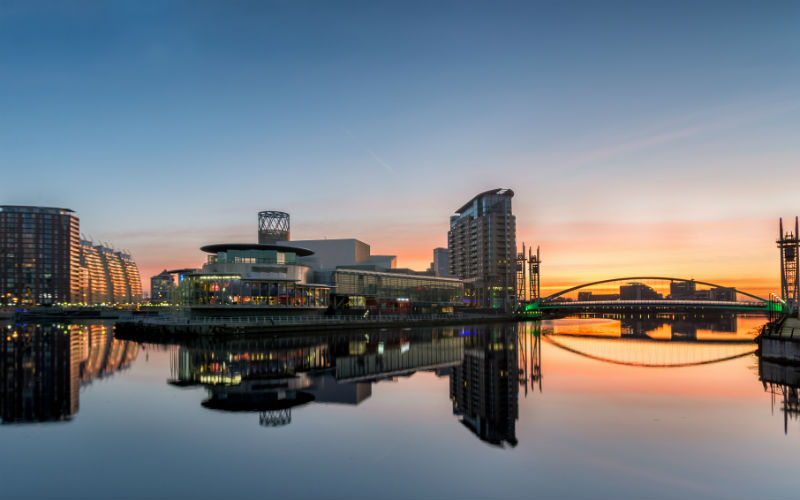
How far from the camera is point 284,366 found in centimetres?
3581

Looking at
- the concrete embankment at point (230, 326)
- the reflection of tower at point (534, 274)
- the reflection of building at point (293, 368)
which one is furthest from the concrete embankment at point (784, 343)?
the reflection of tower at point (534, 274)

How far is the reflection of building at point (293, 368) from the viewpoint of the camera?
24906 mm

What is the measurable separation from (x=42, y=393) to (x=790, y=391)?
1504 inches

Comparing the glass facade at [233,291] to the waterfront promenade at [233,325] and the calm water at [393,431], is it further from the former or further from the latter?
the calm water at [393,431]

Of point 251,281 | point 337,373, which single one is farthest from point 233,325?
point 337,373

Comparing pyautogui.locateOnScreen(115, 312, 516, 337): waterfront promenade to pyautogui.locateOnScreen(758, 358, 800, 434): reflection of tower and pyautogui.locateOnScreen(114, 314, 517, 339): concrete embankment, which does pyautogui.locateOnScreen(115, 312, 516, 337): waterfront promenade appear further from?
pyautogui.locateOnScreen(758, 358, 800, 434): reflection of tower

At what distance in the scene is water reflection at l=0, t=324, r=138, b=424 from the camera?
72.4ft

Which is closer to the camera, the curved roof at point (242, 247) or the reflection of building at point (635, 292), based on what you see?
the curved roof at point (242, 247)

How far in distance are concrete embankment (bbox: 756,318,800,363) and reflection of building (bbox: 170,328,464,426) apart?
22518 millimetres

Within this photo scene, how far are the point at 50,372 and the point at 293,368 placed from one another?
1523cm

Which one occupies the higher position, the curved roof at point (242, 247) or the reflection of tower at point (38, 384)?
the curved roof at point (242, 247)

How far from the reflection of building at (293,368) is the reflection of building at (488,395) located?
9.75 ft

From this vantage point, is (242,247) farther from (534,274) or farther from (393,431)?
(534,274)

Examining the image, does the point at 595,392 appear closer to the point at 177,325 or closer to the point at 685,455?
the point at 685,455
